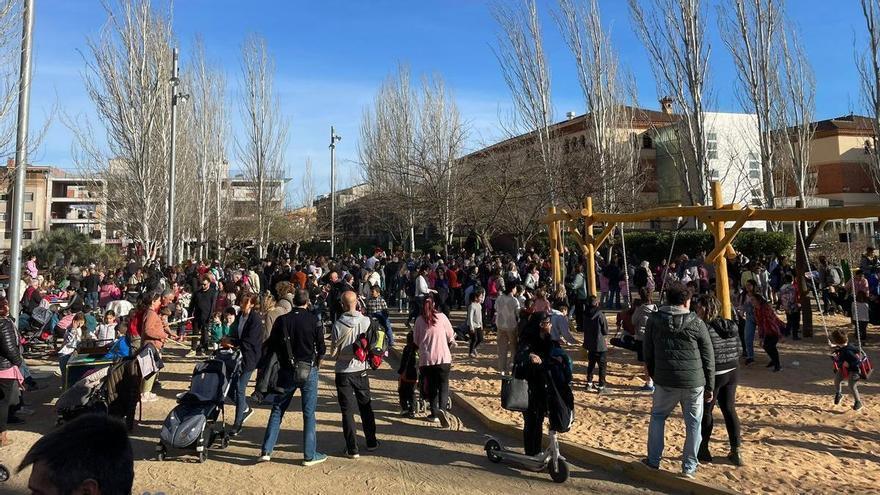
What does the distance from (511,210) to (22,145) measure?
1638cm

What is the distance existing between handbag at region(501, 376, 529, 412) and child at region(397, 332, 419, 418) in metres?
2.04

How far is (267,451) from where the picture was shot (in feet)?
18.6

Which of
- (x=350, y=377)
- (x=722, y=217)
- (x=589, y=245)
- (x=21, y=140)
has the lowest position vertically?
(x=350, y=377)

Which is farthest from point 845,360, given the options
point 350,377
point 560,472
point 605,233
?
point 350,377

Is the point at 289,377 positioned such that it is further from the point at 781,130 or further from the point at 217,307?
the point at 781,130

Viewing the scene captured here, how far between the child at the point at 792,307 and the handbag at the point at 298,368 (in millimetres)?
11253

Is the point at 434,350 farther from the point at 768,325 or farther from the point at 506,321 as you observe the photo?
the point at 768,325

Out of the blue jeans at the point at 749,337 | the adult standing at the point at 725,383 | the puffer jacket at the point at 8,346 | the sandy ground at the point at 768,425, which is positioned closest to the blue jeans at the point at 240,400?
the puffer jacket at the point at 8,346

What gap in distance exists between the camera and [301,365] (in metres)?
5.54

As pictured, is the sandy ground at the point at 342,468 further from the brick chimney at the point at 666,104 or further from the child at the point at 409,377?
the brick chimney at the point at 666,104

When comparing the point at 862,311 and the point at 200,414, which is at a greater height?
the point at 862,311

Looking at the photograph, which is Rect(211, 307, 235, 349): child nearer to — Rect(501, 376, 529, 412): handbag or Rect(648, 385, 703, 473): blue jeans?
Rect(501, 376, 529, 412): handbag

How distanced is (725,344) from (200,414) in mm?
5385

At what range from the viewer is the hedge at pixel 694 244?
21984mm
